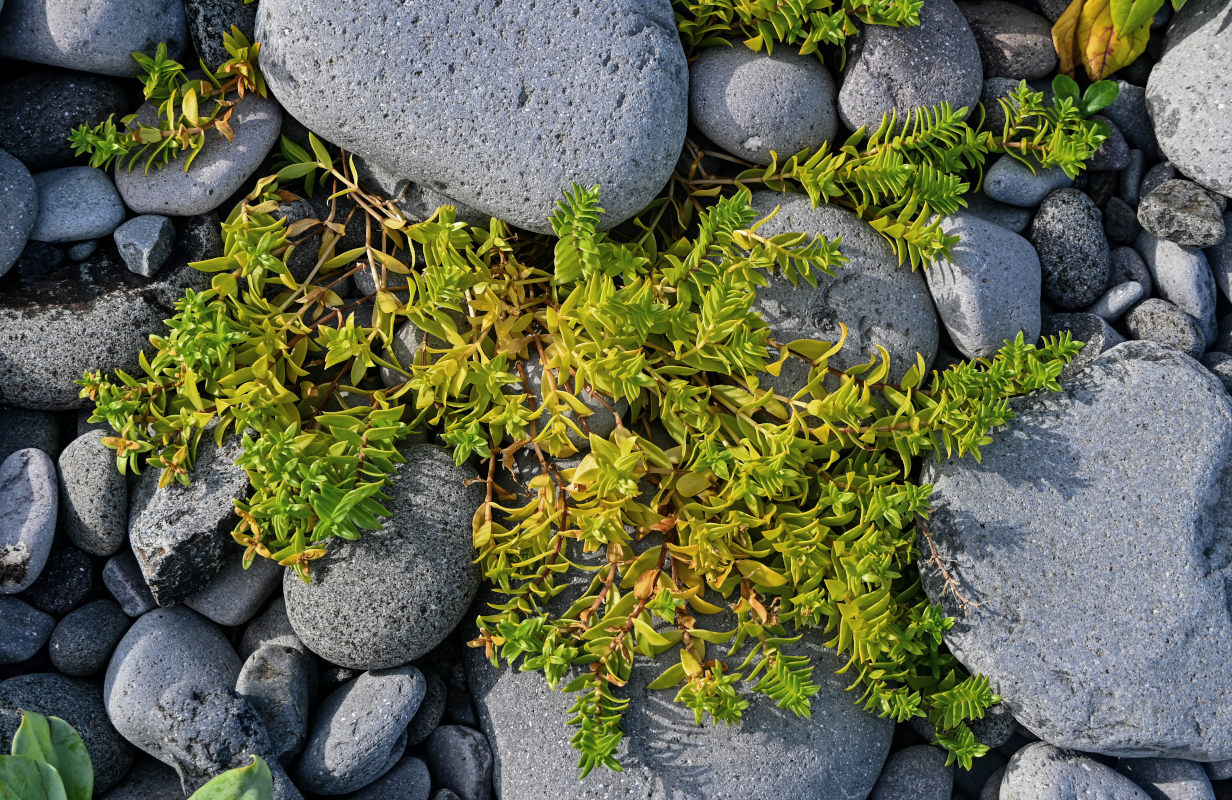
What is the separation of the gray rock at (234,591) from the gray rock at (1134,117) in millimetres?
3592

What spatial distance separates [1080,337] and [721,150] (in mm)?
1521

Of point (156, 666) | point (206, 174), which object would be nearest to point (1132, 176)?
point (206, 174)

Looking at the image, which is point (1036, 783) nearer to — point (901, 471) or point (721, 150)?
point (901, 471)

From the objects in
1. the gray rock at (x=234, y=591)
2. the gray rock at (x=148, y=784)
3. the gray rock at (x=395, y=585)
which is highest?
the gray rock at (x=395, y=585)

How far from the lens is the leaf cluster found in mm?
3115

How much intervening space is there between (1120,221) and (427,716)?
322cm

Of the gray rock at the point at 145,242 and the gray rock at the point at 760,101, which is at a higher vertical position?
the gray rock at the point at 760,101

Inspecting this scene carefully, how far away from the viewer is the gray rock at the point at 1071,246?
3467 millimetres

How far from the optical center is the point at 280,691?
3.07m

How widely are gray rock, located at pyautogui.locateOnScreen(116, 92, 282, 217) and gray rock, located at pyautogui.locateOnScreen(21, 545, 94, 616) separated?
123 centimetres

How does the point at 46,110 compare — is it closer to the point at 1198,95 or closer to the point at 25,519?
the point at 25,519

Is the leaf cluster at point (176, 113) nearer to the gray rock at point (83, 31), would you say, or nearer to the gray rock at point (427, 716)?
the gray rock at point (83, 31)

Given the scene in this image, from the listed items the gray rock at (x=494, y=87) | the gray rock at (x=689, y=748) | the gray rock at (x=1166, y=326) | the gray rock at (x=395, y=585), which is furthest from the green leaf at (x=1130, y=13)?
the gray rock at (x=395, y=585)

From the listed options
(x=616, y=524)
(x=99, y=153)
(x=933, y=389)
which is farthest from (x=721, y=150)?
(x=99, y=153)
